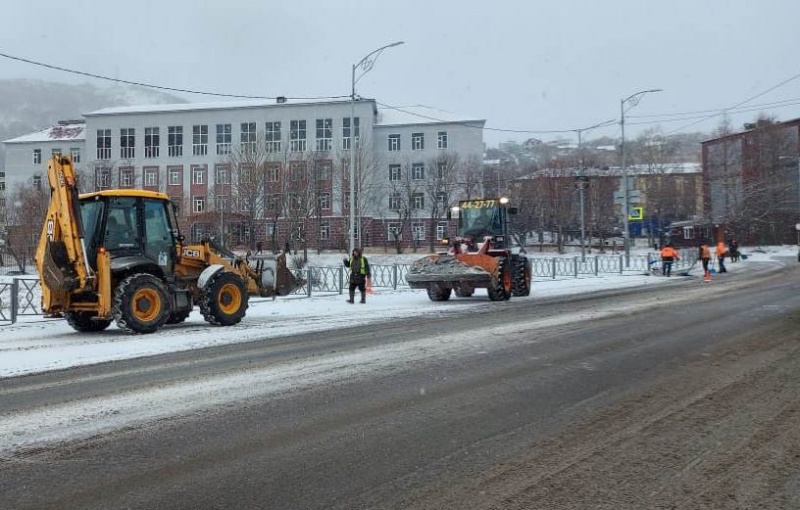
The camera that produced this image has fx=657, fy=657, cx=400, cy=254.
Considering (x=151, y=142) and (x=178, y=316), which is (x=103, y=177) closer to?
(x=151, y=142)

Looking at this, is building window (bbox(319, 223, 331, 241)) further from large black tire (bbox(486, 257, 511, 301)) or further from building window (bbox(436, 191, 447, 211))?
large black tire (bbox(486, 257, 511, 301))

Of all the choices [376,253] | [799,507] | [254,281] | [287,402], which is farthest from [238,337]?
[376,253]

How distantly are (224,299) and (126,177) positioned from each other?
53.4 metres

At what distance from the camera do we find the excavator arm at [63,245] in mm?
12148

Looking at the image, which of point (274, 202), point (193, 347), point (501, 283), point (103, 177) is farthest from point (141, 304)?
point (103, 177)

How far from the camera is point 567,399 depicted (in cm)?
652

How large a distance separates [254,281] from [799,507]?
44.0 ft

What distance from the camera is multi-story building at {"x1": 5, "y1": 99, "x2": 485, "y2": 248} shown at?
61.3 meters

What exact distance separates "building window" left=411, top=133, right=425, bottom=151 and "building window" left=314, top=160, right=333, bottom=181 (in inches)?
480

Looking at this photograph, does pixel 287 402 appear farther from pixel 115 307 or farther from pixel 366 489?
pixel 115 307

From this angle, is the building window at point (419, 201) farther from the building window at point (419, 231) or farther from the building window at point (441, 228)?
the building window at point (441, 228)

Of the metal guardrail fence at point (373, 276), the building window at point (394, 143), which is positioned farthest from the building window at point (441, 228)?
the metal guardrail fence at point (373, 276)

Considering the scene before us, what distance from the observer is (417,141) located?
223ft

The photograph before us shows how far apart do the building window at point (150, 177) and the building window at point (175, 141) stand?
2.49m
